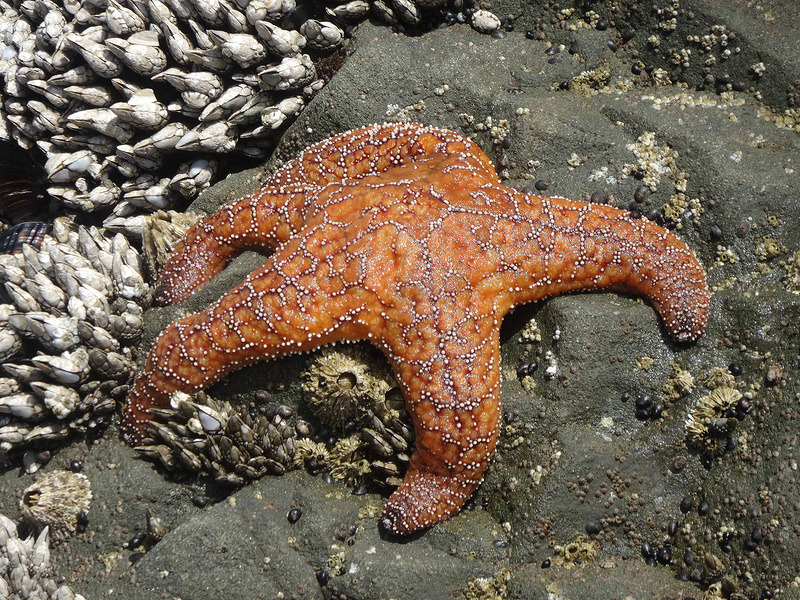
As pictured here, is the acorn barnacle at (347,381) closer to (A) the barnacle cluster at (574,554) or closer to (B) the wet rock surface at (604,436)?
(B) the wet rock surface at (604,436)

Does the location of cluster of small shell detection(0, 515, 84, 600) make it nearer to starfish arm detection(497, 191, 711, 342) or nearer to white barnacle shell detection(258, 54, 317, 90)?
starfish arm detection(497, 191, 711, 342)

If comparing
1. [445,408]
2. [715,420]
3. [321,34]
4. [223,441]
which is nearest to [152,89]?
[321,34]

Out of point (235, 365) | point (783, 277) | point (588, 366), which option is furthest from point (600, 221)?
point (235, 365)

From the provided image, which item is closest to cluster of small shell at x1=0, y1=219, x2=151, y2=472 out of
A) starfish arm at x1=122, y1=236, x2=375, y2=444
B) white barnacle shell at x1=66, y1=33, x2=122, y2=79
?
starfish arm at x1=122, y1=236, x2=375, y2=444

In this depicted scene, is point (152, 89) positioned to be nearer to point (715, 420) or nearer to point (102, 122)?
point (102, 122)

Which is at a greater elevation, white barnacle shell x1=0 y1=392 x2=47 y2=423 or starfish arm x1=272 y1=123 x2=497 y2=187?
starfish arm x1=272 y1=123 x2=497 y2=187

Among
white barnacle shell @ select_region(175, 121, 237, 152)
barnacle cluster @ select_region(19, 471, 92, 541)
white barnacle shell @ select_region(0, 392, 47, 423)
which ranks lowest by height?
barnacle cluster @ select_region(19, 471, 92, 541)

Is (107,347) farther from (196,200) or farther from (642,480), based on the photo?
(642,480)
